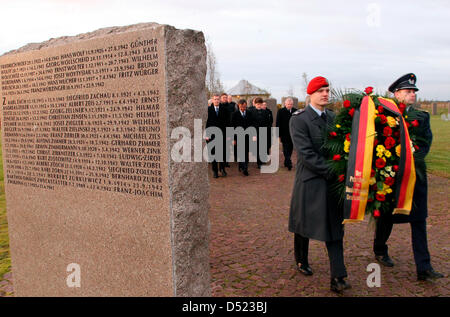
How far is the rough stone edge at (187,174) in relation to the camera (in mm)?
3027

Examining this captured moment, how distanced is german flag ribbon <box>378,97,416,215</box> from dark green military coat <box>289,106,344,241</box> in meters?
0.59

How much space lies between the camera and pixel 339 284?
4000 mm

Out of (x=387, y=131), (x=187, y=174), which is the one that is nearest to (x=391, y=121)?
(x=387, y=131)

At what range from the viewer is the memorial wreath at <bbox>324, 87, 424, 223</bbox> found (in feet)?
12.3

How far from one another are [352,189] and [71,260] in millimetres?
2821

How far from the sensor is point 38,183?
4.13m

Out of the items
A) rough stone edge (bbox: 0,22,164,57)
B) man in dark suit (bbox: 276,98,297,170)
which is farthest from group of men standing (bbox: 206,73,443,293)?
man in dark suit (bbox: 276,98,297,170)

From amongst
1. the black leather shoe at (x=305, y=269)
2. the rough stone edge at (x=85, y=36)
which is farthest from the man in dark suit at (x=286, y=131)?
the rough stone edge at (x=85, y=36)

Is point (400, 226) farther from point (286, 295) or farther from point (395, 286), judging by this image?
point (286, 295)

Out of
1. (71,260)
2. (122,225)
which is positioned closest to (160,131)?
(122,225)

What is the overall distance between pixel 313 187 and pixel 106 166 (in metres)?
2.12

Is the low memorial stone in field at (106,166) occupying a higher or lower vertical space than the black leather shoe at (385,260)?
higher

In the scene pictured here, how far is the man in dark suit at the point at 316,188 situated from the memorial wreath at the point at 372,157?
15 centimetres

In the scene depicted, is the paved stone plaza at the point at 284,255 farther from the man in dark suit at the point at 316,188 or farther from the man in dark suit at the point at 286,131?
the man in dark suit at the point at 286,131
